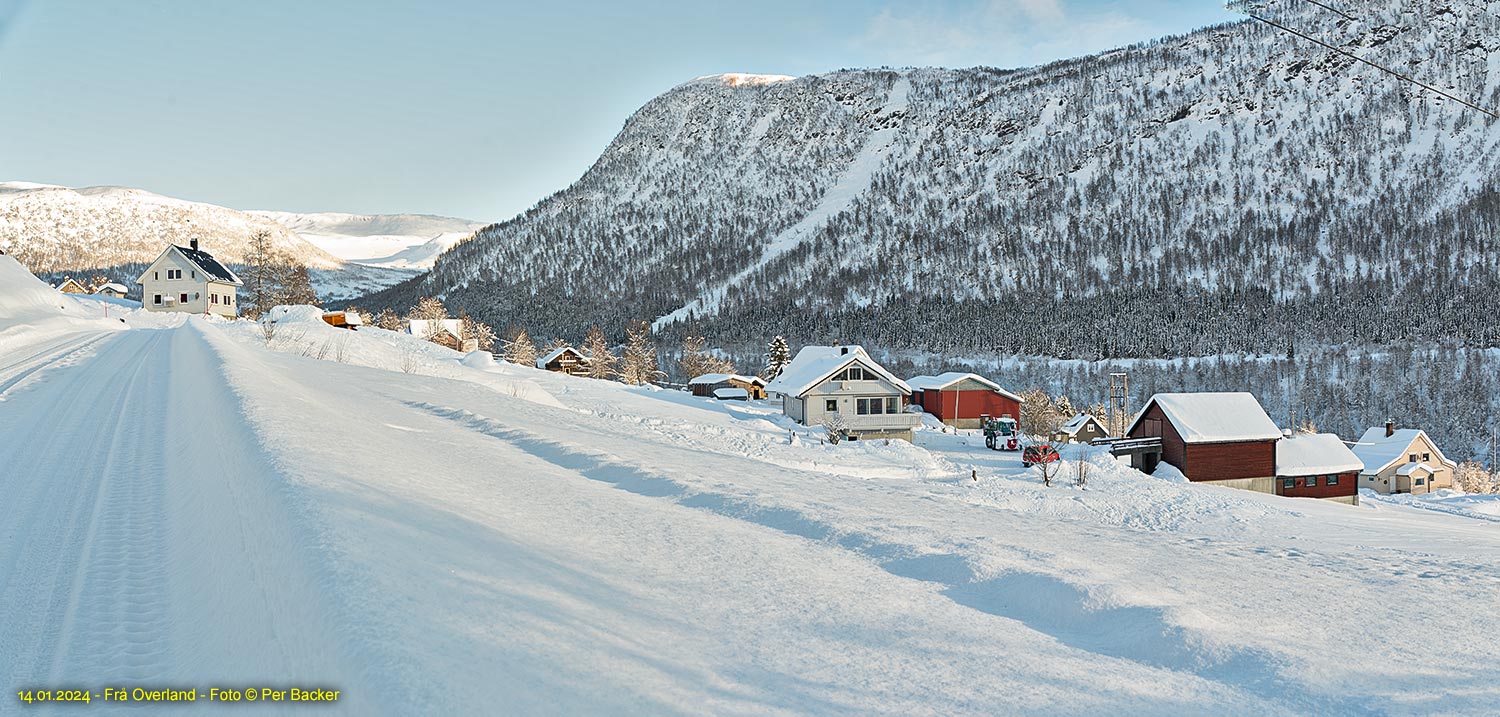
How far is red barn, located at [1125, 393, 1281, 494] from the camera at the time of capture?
41.6 m

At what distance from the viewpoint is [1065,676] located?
4.46 metres

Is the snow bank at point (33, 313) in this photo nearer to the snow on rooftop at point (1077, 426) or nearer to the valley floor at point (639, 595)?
the valley floor at point (639, 595)

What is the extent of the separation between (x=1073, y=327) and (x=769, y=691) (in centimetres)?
15693

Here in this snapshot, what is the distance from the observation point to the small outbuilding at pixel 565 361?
255 feet

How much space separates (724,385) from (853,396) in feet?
80.2

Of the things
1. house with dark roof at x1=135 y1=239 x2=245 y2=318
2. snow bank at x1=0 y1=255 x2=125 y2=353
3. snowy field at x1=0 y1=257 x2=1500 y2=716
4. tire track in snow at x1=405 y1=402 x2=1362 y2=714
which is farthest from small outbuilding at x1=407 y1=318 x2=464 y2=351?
tire track in snow at x1=405 y1=402 x2=1362 y2=714

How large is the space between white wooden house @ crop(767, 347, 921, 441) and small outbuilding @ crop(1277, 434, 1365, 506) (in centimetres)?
2119

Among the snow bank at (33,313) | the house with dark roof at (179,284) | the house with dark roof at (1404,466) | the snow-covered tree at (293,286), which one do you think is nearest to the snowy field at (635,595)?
the snow bank at (33,313)

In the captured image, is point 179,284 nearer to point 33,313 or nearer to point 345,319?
point 345,319

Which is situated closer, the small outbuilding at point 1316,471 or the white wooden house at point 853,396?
the small outbuilding at point 1316,471

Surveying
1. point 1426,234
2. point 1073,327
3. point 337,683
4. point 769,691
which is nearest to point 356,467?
point 337,683

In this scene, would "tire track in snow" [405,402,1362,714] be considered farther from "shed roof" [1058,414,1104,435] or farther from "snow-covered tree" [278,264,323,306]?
"snow-covered tree" [278,264,323,306]

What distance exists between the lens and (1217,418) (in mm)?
42312

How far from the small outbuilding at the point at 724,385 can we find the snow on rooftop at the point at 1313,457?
43288mm
